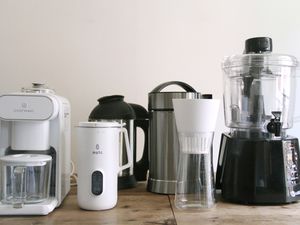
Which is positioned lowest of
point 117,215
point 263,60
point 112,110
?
point 117,215

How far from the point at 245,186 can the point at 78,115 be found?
1.93 ft

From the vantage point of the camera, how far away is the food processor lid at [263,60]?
33.4 inches

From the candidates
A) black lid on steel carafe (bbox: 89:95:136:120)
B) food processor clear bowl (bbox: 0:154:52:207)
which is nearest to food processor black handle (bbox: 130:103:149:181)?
black lid on steel carafe (bbox: 89:95:136:120)

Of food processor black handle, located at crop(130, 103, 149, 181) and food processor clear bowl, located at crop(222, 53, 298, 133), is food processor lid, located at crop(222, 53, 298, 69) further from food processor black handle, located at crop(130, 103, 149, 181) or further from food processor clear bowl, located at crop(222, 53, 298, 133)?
food processor black handle, located at crop(130, 103, 149, 181)

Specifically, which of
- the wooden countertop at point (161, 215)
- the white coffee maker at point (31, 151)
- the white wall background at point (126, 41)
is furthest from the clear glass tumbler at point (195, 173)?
the white wall background at point (126, 41)

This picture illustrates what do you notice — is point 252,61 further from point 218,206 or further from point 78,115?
point 78,115

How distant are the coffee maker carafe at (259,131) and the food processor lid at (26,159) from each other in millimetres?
417

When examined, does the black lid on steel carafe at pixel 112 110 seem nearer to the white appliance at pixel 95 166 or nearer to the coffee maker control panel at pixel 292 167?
the white appliance at pixel 95 166

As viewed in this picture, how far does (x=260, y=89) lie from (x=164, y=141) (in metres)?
0.28

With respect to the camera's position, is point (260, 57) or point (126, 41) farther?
point (126, 41)

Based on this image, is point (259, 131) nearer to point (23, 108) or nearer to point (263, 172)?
point (263, 172)

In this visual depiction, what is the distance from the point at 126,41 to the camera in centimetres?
113

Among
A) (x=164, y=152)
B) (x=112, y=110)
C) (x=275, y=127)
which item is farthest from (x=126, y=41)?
(x=275, y=127)

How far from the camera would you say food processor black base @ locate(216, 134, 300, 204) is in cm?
75
